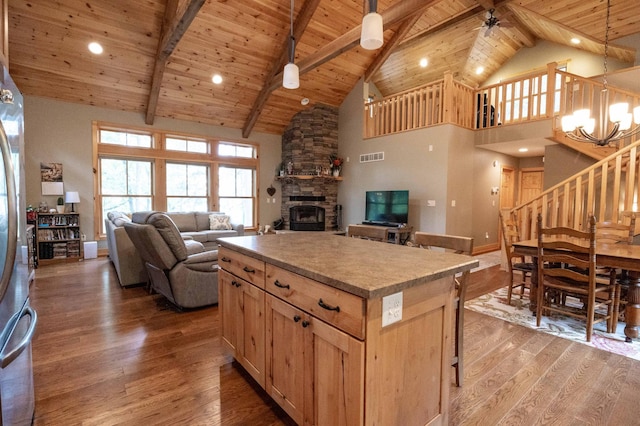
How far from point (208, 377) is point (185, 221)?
489 cm

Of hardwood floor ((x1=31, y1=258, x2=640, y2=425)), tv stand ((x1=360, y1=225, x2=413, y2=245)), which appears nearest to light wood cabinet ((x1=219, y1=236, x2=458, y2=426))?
hardwood floor ((x1=31, y1=258, x2=640, y2=425))

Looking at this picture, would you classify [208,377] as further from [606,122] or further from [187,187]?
[606,122]

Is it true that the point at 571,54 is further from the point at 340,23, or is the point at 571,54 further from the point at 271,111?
the point at 271,111

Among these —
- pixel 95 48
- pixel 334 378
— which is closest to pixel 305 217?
pixel 95 48

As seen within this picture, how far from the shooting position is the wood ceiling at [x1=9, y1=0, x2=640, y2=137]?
15.6 ft

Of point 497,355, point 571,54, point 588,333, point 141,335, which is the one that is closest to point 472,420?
point 497,355

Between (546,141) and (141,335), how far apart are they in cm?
696

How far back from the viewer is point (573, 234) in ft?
8.95

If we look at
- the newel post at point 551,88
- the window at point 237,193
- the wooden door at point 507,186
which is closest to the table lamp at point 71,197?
the window at point 237,193

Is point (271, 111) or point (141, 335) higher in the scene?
point (271, 111)

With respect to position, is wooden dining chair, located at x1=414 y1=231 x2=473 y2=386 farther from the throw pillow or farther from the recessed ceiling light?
the recessed ceiling light

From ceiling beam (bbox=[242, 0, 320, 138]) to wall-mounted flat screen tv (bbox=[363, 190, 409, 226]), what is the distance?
10.5ft

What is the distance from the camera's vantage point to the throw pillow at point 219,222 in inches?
265

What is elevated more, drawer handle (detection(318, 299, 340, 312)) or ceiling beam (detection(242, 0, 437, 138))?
ceiling beam (detection(242, 0, 437, 138))
